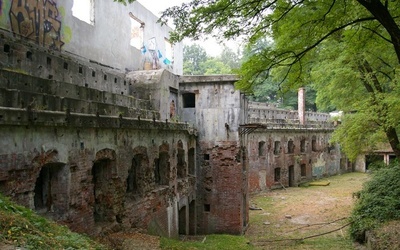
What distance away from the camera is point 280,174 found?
2833 centimetres

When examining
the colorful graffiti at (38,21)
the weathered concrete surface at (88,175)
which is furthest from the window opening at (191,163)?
the colorful graffiti at (38,21)

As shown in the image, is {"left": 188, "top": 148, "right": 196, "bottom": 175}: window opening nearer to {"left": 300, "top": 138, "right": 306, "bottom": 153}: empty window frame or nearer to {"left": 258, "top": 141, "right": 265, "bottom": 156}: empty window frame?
{"left": 258, "top": 141, "right": 265, "bottom": 156}: empty window frame

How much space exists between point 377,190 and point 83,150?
41.6 ft

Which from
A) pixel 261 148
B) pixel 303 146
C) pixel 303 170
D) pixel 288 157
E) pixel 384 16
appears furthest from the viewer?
pixel 303 146

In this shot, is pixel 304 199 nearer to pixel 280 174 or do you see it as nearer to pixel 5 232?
pixel 280 174

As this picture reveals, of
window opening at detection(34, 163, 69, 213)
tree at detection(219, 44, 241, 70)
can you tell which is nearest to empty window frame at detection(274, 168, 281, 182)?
window opening at detection(34, 163, 69, 213)

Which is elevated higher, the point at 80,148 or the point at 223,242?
the point at 80,148

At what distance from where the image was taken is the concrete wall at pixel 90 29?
1057cm

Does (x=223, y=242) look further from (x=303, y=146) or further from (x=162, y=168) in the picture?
(x=303, y=146)

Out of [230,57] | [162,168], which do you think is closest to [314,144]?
[162,168]

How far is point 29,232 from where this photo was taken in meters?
4.78

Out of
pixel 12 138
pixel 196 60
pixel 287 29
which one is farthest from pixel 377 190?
pixel 196 60

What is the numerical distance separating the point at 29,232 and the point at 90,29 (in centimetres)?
1074

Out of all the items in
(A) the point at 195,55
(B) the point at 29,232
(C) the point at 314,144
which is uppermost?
(A) the point at 195,55
